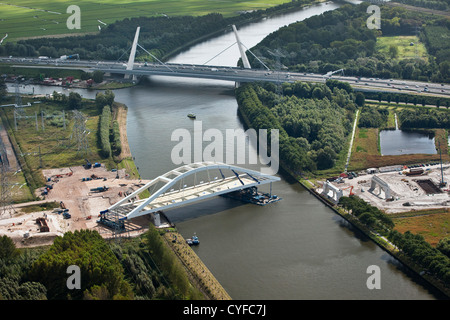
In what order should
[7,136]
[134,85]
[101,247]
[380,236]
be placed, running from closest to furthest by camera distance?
[101,247], [380,236], [7,136], [134,85]

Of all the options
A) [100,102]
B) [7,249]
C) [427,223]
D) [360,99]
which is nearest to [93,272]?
[7,249]

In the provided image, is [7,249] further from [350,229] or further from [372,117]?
[372,117]

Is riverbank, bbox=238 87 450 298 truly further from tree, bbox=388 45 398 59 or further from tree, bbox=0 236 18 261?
tree, bbox=388 45 398 59

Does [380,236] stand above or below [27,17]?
below

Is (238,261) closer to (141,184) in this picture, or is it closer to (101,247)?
(101,247)

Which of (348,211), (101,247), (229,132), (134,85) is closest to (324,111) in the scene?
(229,132)
